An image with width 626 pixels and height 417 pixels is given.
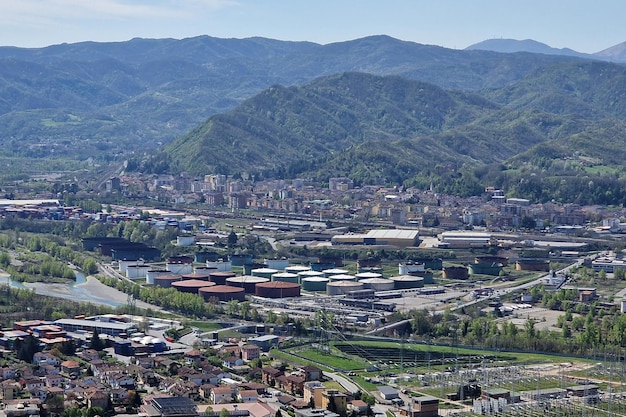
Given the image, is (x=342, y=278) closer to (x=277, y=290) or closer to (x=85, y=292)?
(x=277, y=290)

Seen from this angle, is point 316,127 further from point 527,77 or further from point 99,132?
point 527,77

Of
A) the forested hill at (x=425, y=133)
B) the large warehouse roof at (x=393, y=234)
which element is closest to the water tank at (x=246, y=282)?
the large warehouse roof at (x=393, y=234)

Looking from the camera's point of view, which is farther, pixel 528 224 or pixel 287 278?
pixel 528 224

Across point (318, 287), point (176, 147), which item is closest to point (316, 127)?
point (176, 147)

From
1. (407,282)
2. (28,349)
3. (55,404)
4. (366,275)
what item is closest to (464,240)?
(366,275)

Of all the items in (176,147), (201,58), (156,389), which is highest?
(201,58)

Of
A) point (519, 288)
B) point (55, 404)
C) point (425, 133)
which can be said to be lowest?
point (55, 404)
